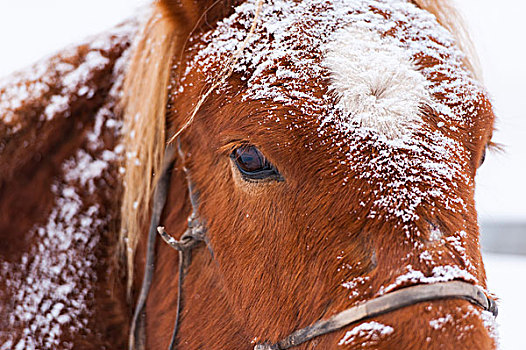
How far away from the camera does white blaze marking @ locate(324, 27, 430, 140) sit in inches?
48.4

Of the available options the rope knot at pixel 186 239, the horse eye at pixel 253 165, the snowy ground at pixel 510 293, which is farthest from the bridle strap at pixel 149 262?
the snowy ground at pixel 510 293

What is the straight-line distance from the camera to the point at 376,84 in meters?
1.27

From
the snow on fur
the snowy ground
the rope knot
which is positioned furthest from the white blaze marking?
the snowy ground

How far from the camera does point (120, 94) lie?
1.86 metres

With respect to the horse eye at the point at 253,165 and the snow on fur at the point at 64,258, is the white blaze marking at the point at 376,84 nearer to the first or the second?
the horse eye at the point at 253,165

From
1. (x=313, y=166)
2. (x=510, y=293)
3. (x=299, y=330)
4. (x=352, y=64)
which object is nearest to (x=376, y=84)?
(x=352, y=64)

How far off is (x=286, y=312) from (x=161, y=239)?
640 mm

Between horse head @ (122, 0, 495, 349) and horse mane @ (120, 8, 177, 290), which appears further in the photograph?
horse mane @ (120, 8, 177, 290)

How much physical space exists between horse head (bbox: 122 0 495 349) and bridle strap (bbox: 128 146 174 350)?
27mm

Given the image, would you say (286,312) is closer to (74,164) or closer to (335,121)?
(335,121)

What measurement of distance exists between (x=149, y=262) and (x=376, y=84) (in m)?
1.01

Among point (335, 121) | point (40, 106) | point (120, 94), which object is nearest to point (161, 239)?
point (120, 94)

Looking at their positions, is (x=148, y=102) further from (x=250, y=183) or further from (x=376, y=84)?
(x=376, y=84)

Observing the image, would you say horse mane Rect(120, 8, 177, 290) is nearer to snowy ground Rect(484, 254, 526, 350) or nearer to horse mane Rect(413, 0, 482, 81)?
horse mane Rect(413, 0, 482, 81)
